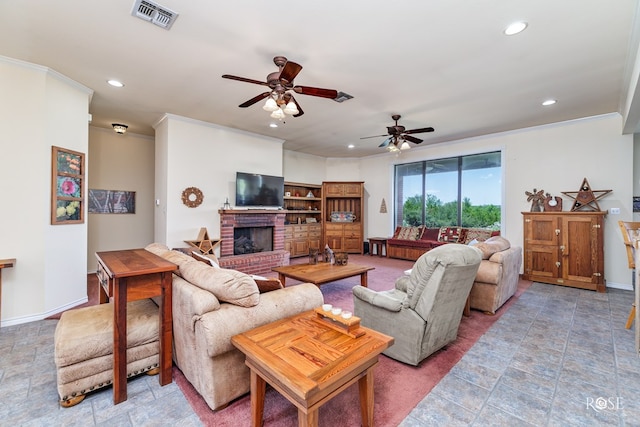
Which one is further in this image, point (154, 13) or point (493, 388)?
point (154, 13)

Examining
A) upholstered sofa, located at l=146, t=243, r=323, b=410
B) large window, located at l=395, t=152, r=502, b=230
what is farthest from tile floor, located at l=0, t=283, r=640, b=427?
large window, located at l=395, t=152, r=502, b=230

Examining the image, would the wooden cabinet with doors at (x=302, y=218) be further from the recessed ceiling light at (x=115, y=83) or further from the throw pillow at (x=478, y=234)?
the recessed ceiling light at (x=115, y=83)

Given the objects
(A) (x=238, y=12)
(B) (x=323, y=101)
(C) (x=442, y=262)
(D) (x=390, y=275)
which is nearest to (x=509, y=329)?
(C) (x=442, y=262)

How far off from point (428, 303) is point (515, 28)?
2.50m

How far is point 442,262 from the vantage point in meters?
2.13

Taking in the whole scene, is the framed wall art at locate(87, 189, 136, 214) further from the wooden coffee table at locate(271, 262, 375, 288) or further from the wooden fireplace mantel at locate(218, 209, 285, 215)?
the wooden coffee table at locate(271, 262, 375, 288)

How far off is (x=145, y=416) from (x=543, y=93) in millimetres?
5463

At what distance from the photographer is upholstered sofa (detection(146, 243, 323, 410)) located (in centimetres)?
171

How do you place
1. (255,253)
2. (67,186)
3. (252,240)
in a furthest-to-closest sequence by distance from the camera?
(252,240) < (255,253) < (67,186)

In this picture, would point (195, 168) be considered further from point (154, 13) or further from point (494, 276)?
point (494, 276)

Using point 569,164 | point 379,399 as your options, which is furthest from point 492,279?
point 569,164

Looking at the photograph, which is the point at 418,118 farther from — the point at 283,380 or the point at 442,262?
the point at 283,380

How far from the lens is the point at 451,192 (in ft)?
22.0

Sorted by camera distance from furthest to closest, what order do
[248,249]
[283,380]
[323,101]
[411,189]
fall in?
[411,189] < [248,249] < [323,101] < [283,380]
